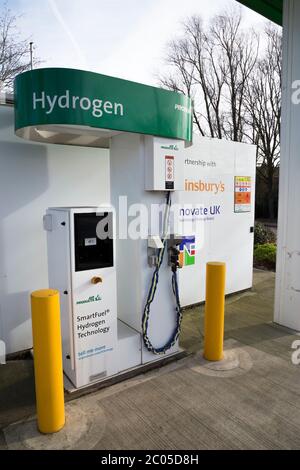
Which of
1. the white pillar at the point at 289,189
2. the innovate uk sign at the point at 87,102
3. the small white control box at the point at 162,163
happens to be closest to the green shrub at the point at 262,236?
the white pillar at the point at 289,189

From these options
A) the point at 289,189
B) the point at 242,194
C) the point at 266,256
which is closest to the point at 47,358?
the point at 289,189

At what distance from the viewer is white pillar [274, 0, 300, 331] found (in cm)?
371

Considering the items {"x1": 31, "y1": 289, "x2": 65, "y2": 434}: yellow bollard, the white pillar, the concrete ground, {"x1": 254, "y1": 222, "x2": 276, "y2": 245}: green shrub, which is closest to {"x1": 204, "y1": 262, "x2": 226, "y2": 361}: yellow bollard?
the concrete ground

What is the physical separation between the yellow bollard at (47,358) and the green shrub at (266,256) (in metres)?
5.96

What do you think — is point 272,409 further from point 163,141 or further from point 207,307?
point 163,141

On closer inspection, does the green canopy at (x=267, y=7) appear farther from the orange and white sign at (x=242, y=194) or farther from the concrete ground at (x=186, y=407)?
the concrete ground at (x=186, y=407)

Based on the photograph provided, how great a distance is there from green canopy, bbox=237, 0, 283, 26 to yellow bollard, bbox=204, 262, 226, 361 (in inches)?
134

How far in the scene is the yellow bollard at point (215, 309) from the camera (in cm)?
310

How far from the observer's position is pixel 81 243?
2604 mm

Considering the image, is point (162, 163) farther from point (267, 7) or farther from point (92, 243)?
point (267, 7)

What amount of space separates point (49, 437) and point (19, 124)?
90.0 inches

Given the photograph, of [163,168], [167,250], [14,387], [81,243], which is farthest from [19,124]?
[14,387]

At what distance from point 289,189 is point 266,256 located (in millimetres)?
3646

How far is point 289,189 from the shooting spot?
3.91m
